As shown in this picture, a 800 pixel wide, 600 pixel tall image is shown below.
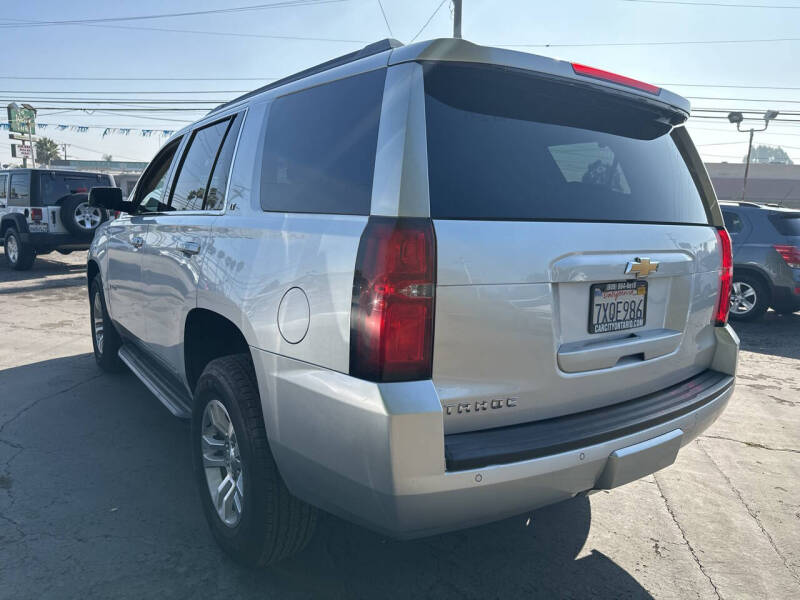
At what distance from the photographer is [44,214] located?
11633mm

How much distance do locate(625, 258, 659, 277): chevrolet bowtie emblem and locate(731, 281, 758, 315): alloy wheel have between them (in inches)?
276

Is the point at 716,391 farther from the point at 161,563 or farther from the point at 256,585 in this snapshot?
the point at 161,563

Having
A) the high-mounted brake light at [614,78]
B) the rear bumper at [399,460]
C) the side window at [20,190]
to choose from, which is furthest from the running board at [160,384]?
the side window at [20,190]

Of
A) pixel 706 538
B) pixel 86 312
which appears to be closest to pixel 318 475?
pixel 706 538

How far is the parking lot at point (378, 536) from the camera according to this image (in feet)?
7.93

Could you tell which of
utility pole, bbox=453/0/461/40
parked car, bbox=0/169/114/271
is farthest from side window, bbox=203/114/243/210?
utility pole, bbox=453/0/461/40

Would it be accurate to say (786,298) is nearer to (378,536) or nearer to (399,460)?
(378,536)

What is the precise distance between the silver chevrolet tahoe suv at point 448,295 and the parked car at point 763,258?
6.05m

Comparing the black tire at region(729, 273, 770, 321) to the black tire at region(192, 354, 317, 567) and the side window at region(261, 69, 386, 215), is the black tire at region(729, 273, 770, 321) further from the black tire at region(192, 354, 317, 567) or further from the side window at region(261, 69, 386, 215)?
the black tire at region(192, 354, 317, 567)

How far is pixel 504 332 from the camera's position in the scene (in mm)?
1903

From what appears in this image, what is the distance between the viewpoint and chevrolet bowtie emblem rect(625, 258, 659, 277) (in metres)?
2.22

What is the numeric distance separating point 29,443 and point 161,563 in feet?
5.79

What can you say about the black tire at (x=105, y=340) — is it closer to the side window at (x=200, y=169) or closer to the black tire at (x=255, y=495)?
the side window at (x=200, y=169)

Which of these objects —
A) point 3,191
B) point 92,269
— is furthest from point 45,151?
point 92,269
